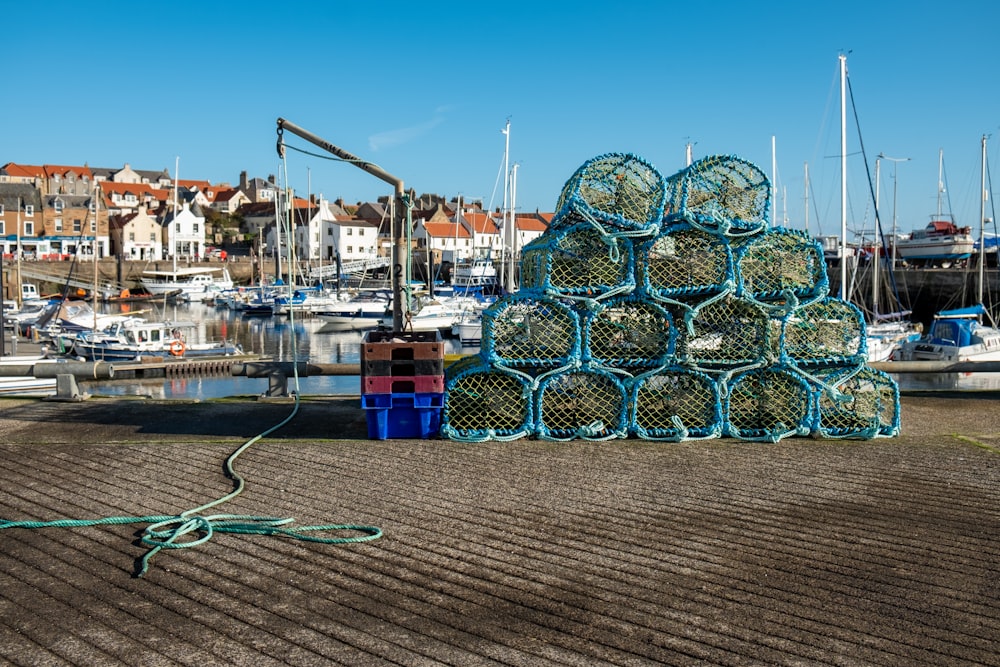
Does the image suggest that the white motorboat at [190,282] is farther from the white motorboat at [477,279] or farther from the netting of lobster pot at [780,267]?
the netting of lobster pot at [780,267]

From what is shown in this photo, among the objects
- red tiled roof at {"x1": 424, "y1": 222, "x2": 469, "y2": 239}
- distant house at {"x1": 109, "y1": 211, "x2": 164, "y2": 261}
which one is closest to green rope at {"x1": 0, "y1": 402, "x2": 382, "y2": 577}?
distant house at {"x1": 109, "y1": 211, "x2": 164, "y2": 261}

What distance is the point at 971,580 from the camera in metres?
4.58

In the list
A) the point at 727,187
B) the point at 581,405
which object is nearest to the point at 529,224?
the point at 727,187

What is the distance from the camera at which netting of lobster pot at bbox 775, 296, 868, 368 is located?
25.8ft

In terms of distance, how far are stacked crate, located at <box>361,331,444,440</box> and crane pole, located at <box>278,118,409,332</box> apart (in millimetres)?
1689

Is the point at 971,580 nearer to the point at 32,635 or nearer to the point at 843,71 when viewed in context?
the point at 32,635

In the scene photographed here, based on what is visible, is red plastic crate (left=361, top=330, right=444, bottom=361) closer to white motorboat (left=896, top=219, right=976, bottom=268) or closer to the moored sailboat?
the moored sailboat

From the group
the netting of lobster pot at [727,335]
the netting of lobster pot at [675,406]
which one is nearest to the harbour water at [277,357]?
the netting of lobster pot at [675,406]

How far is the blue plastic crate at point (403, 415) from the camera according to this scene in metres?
7.59

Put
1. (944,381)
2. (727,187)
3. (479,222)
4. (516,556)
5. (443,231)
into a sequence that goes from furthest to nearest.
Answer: (479,222)
(443,231)
(944,381)
(727,187)
(516,556)

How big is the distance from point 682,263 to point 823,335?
56.2 inches

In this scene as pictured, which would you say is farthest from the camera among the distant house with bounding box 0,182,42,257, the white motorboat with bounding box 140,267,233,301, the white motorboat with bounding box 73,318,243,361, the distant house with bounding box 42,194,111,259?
the distant house with bounding box 42,194,111,259

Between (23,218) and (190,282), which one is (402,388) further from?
(23,218)

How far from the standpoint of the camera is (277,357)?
3534 cm
